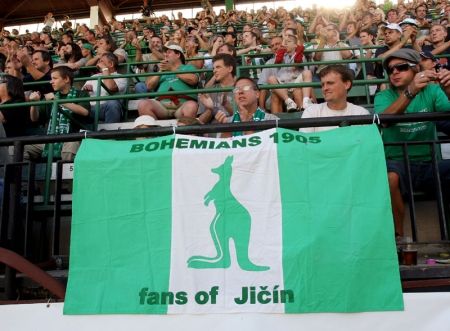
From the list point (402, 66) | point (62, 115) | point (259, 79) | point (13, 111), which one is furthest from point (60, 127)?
point (402, 66)

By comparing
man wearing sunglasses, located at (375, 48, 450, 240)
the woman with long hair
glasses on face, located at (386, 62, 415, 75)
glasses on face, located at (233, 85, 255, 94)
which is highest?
the woman with long hair

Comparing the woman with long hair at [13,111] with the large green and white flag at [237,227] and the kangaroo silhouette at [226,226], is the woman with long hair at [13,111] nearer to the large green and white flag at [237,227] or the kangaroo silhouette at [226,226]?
the large green and white flag at [237,227]

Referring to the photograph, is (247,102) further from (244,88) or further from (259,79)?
(259,79)

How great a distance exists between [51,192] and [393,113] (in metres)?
3.72

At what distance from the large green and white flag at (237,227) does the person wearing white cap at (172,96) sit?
251 centimetres

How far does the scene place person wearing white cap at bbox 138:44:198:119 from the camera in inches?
234

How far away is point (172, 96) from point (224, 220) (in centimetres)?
346

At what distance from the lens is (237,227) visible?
2.99 meters

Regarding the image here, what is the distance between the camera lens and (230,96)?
553 cm

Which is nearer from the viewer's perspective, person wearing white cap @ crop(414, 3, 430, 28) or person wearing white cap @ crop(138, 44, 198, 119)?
person wearing white cap @ crop(138, 44, 198, 119)

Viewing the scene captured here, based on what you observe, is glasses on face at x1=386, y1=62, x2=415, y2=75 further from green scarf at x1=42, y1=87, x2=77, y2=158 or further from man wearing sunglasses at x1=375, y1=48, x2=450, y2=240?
green scarf at x1=42, y1=87, x2=77, y2=158

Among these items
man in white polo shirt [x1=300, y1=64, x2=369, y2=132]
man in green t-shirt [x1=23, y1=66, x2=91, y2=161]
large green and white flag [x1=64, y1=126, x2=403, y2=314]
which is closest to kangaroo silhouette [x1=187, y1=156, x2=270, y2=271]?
large green and white flag [x1=64, y1=126, x2=403, y2=314]

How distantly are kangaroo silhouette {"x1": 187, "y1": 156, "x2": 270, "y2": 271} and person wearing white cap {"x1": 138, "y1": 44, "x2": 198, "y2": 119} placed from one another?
263 centimetres

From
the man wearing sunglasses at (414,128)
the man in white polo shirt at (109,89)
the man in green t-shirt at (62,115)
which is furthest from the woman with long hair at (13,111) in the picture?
the man wearing sunglasses at (414,128)
